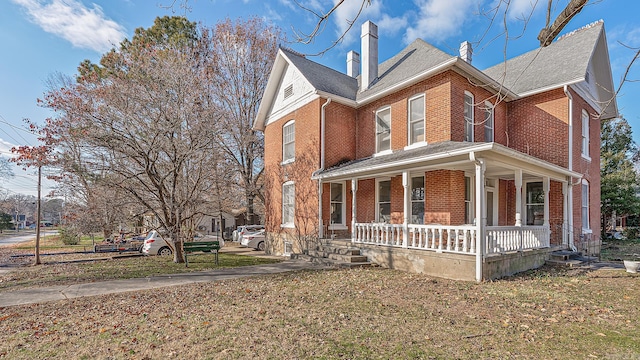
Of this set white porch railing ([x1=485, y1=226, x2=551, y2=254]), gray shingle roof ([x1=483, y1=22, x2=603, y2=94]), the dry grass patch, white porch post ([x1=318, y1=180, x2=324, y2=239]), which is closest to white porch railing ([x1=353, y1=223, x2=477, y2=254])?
white porch railing ([x1=485, y1=226, x2=551, y2=254])

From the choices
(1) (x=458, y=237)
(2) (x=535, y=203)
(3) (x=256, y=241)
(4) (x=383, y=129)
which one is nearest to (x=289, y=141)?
(4) (x=383, y=129)

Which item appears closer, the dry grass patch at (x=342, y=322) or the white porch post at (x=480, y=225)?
the dry grass patch at (x=342, y=322)

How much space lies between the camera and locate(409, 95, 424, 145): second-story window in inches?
Result: 465

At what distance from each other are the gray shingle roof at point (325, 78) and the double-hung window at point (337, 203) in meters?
4.15

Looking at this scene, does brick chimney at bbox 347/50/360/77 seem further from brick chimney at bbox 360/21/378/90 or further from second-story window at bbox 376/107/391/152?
second-story window at bbox 376/107/391/152

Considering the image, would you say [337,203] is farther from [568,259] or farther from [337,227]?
[568,259]

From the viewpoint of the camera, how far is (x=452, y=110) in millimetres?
10789

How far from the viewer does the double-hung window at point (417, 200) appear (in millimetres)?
11562

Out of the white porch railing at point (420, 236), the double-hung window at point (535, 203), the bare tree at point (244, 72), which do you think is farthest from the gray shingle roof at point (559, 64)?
the bare tree at point (244, 72)

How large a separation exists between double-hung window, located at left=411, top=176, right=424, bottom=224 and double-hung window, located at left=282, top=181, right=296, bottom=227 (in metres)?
5.84

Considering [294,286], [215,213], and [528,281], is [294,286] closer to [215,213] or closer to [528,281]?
[528,281]

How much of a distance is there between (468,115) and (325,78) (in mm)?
6594

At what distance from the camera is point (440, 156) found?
8.85 metres

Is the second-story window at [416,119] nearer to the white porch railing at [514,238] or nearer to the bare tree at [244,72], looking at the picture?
the white porch railing at [514,238]
